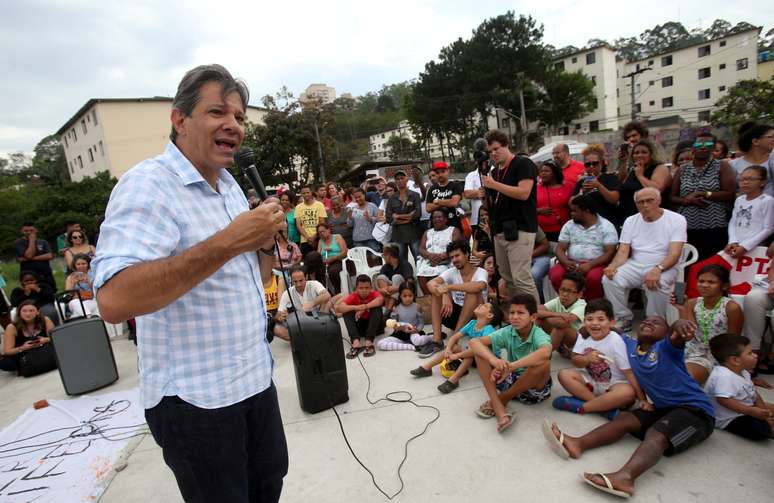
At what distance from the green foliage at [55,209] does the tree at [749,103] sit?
3155cm

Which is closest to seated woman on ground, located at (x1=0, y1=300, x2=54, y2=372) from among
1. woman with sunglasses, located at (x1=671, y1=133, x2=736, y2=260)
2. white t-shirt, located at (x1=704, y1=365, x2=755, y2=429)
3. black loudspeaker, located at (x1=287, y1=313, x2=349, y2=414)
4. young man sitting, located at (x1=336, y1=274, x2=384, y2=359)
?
young man sitting, located at (x1=336, y1=274, x2=384, y2=359)

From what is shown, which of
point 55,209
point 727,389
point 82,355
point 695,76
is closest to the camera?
point 727,389

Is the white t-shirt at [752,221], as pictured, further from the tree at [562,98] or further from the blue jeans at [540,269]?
the tree at [562,98]

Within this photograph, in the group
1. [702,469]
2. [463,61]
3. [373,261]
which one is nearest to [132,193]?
[702,469]

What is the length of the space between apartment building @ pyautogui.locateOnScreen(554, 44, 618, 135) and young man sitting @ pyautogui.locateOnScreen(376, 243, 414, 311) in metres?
42.8

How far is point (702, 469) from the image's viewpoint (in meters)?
2.18

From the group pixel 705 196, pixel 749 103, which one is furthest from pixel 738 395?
pixel 749 103

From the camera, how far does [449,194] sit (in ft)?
17.7

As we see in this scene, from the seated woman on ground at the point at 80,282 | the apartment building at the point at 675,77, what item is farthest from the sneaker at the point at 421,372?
the apartment building at the point at 675,77

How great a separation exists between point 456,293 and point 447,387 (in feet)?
4.00

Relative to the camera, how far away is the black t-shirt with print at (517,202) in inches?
150

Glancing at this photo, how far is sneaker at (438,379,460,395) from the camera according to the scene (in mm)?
3334

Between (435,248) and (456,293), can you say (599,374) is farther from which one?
(435,248)

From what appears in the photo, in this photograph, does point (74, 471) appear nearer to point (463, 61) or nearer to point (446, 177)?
point (446, 177)
